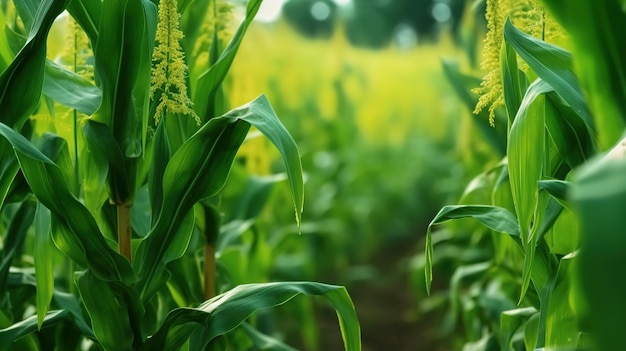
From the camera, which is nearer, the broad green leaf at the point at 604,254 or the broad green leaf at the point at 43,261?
the broad green leaf at the point at 604,254

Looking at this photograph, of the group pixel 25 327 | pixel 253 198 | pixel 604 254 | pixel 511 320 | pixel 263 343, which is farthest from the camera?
pixel 253 198

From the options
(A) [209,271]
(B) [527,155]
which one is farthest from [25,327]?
(B) [527,155]

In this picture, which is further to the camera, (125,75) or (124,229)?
(124,229)

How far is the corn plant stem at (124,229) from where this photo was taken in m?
1.37

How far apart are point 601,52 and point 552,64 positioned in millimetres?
298

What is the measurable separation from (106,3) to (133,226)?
20.9 inches

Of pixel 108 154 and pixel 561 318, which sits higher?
pixel 108 154

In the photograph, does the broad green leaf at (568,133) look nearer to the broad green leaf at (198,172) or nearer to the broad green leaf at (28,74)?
the broad green leaf at (198,172)

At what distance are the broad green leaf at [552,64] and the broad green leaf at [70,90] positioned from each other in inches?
26.3

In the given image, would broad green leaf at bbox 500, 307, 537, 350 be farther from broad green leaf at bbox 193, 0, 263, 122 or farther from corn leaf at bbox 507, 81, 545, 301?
broad green leaf at bbox 193, 0, 263, 122

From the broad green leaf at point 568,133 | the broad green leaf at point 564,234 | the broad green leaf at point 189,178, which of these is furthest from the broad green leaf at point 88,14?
the broad green leaf at point 564,234

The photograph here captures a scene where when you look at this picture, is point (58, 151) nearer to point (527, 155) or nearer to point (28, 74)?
point (28, 74)

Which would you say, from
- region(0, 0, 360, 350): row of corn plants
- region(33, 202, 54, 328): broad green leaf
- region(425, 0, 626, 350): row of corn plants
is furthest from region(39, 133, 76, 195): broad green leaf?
region(425, 0, 626, 350): row of corn plants

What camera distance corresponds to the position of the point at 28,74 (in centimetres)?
122
